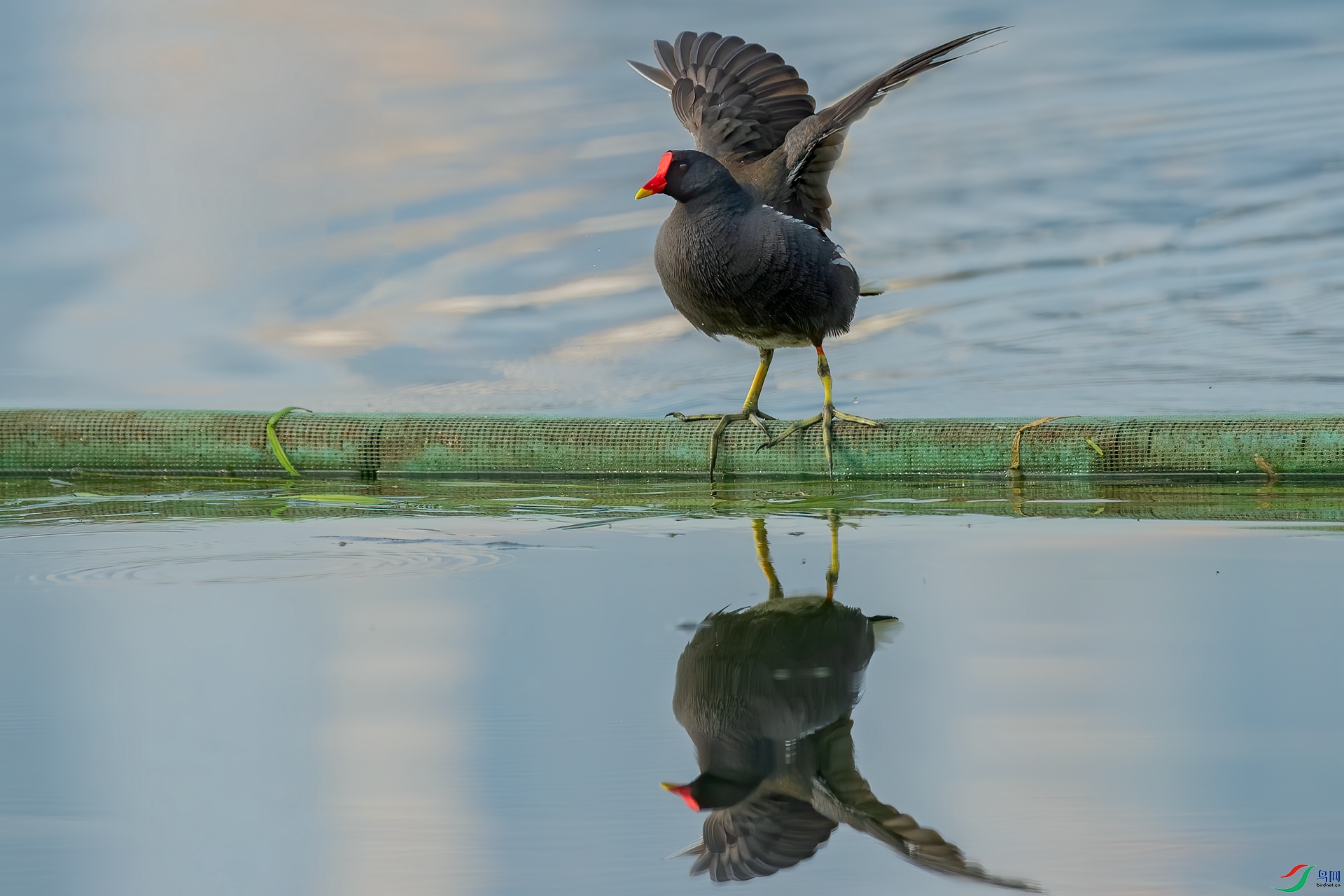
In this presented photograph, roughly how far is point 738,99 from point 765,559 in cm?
229

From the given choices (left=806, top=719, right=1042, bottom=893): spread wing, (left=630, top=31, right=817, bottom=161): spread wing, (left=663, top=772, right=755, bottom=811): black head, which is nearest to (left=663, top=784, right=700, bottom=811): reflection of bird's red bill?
(left=663, top=772, right=755, bottom=811): black head

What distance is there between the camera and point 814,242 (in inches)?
145

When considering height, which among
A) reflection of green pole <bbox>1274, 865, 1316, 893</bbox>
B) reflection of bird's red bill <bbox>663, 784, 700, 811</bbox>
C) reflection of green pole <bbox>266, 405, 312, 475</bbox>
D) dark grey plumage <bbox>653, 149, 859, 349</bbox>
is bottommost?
reflection of green pole <bbox>1274, 865, 1316, 893</bbox>

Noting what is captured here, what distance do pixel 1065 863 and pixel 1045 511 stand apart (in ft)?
6.82

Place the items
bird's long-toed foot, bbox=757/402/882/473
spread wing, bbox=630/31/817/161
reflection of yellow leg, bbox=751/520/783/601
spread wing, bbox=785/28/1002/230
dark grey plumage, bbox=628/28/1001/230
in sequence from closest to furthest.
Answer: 1. reflection of yellow leg, bbox=751/520/783/601
2. spread wing, bbox=785/28/1002/230
3. dark grey plumage, bbox=628/28/1001/230
4. bird's long-toed foot, bbox=757/402/882/473
5. spread wing, bbox=630/31/817/161

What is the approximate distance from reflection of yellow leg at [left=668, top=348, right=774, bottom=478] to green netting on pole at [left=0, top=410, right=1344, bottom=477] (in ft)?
0.09

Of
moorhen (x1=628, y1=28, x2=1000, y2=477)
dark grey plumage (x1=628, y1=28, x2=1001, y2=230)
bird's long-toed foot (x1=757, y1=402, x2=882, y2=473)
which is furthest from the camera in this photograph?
bird's long-toed foot (x1=757, y1=402, x2=882, y2=473)

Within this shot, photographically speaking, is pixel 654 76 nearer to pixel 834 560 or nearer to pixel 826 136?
pixel 826 136

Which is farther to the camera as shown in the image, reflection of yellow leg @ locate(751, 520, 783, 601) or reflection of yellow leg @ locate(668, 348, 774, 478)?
reflection of yellow leg @ locate(668, 348, 774, 478)

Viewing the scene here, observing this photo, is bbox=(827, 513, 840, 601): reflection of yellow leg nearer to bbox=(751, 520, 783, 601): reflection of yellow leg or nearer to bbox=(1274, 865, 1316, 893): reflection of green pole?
bbox=(751, 520, 783, 601): reflection of yellow leg

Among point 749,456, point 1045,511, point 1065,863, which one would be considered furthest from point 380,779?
point 749,456

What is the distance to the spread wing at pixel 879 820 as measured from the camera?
3.48 ft

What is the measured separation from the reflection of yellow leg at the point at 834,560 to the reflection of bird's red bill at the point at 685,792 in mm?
808

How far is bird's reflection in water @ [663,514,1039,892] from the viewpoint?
111 cm
